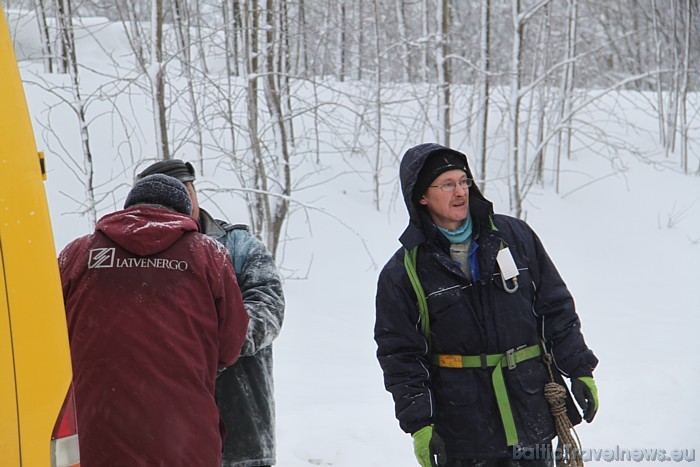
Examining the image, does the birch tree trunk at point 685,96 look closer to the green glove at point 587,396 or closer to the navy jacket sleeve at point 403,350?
the green glove at point 587,396

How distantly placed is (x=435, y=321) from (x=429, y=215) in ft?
1.45

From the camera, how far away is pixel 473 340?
276 centimetres

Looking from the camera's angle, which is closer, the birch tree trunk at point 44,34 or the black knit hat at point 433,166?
the black knit hat at point 433,166

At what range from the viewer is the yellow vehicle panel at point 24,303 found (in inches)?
63.4

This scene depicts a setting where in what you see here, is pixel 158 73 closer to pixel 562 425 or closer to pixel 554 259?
pixel 562 425

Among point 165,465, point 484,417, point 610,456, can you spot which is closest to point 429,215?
point 484,417

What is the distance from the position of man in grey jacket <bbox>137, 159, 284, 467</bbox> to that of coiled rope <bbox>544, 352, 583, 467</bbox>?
3.50ft

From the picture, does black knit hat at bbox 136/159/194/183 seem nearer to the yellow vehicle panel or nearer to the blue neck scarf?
the blue neck scarf

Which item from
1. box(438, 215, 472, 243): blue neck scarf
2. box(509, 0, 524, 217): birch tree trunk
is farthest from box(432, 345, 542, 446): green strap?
box(509, 0, 524, 217): birch tree trunk

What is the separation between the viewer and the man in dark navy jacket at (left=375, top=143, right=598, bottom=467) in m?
2.73

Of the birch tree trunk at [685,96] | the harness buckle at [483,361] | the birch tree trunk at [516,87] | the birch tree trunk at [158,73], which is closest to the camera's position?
the harness buckle at [483,361]

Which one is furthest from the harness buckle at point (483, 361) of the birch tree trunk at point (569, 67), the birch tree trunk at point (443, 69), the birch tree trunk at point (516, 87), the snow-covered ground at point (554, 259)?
the birch tree trunk at point (569, 67)

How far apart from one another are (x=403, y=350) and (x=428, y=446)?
36 centimetres

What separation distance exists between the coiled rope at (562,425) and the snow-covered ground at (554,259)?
2.11m
